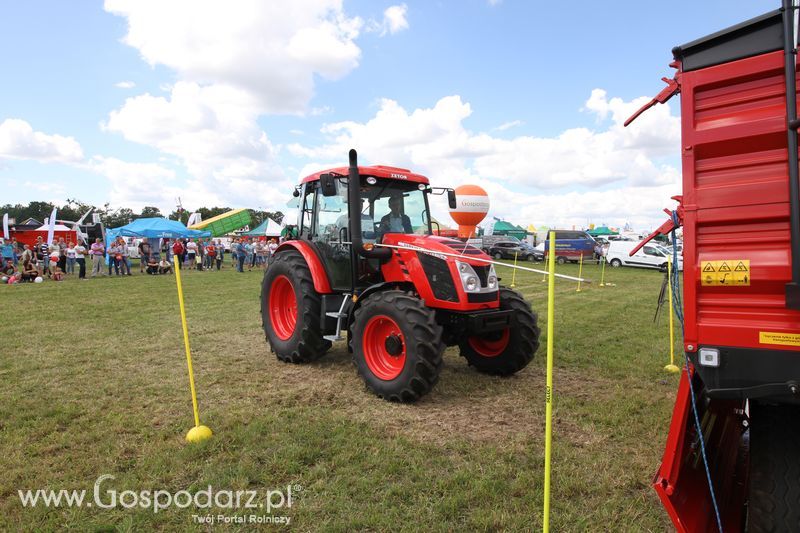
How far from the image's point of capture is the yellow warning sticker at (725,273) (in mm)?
2078

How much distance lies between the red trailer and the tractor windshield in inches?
136

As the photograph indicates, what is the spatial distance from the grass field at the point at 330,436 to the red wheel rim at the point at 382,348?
31cm

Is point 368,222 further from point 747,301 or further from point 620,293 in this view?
point 620,293

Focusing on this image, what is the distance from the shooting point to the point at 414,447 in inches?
140

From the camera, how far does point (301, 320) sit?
552 cm

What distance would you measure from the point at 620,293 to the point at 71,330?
13.5m

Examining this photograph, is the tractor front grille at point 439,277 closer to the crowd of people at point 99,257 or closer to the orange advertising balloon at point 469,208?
the crowd of people at point 99,257

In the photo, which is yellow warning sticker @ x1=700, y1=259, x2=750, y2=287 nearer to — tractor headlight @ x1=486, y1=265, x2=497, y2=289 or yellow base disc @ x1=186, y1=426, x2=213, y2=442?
tractor headlight @ x1=486, y1=265, x2=497, y2=289

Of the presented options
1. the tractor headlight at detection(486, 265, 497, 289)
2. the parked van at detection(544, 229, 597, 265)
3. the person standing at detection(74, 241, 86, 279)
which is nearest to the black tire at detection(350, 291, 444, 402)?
the tractor headlight at detection(486, 265, 497, 289)

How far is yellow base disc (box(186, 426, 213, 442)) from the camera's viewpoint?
11.9 feet

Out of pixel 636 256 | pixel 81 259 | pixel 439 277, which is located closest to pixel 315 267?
pixel 439 277

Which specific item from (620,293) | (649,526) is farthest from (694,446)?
(620,293)

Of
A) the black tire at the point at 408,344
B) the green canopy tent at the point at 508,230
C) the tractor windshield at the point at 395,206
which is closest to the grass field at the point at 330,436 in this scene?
the black tire at the point at 408,344

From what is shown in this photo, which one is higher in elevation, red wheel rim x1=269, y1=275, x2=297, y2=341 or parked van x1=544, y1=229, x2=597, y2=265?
parked van x1=544, y1=229, x2=597, y2=265
